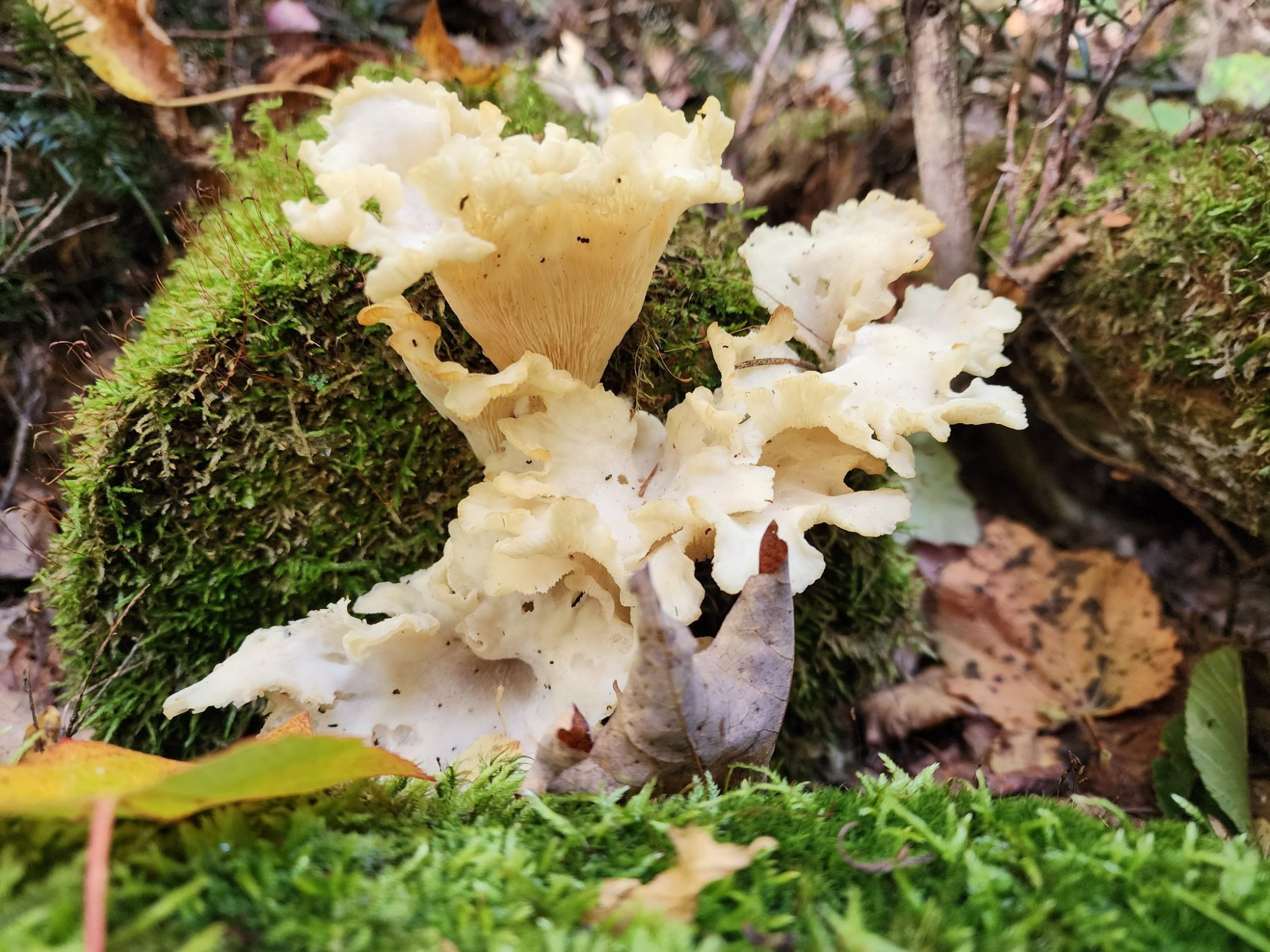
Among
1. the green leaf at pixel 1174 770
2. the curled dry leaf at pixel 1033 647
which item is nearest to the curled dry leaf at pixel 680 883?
the curled dry leaf at pixel 1033 647

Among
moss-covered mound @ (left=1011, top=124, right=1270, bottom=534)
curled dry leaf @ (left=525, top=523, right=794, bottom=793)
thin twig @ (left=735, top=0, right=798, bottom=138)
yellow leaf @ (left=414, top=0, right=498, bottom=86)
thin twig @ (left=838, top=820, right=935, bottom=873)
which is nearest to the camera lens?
thin twig @ (left=838, top=820, right=935, bottom=873)

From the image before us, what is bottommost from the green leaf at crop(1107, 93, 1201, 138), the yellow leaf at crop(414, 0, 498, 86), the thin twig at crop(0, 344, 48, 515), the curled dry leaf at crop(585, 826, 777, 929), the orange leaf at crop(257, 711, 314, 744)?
the curled dry leaf at crop(585, 826, 777, 929)

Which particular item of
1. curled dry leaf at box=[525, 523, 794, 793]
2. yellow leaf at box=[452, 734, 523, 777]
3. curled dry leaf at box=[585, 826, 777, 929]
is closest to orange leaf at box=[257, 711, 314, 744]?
yellow leaf at box=[452, 734, 523, 777]

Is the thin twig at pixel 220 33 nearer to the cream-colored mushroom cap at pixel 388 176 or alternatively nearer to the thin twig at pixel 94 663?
the cream-colored mushroom cap at pixel 388 176

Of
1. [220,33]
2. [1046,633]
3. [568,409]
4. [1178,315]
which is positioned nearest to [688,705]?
[568,409]

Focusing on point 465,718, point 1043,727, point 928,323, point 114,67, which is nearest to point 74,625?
point 465,718

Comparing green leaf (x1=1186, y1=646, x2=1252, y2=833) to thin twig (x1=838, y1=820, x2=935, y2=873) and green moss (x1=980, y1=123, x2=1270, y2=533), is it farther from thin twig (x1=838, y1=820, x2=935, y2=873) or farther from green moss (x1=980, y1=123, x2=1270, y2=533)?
thin twig (x1=838, y1=820, x2=935, y2=873)
